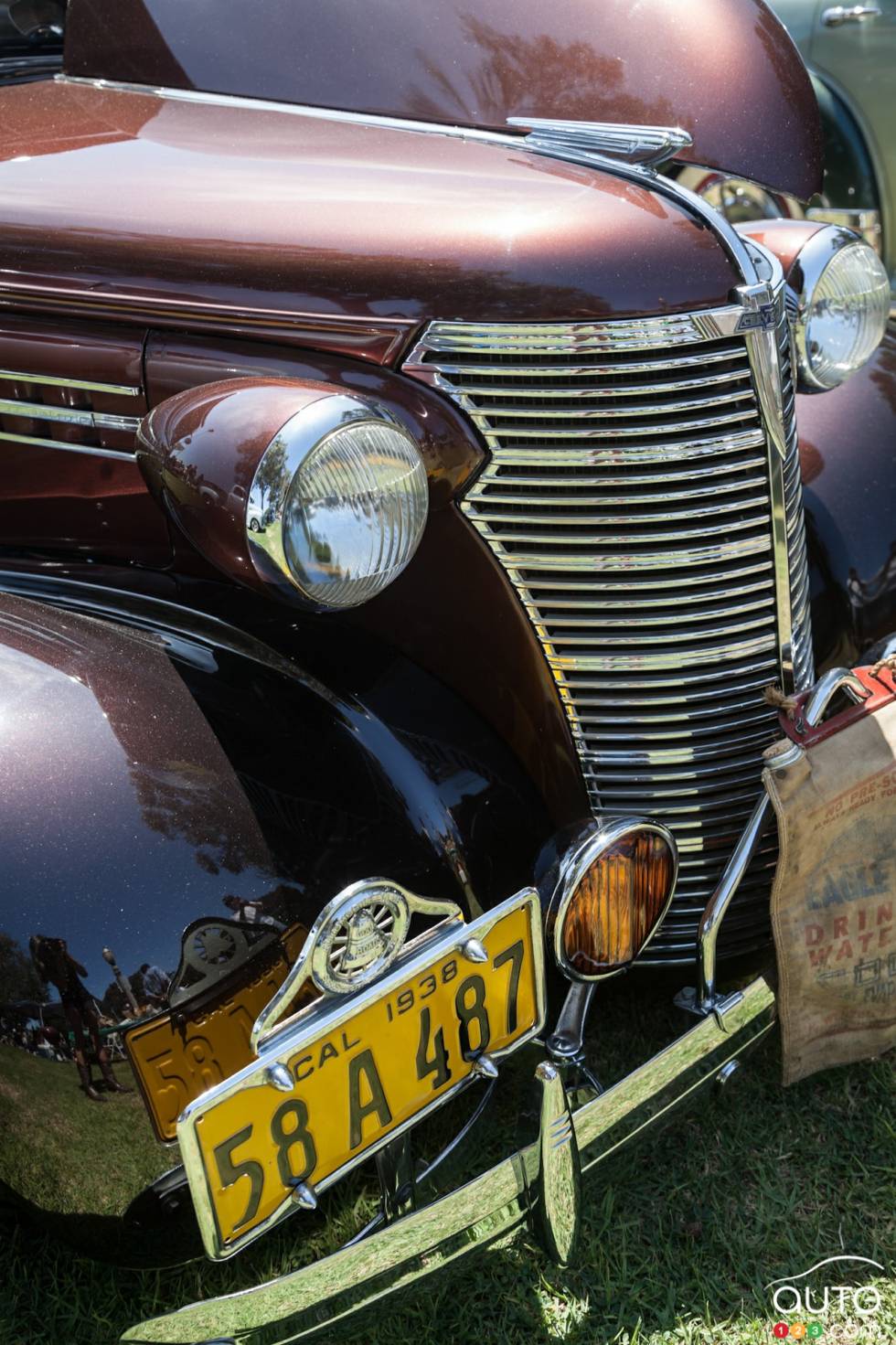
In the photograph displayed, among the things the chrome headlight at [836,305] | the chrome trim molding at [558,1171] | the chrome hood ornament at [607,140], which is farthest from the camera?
the chrome headlight at [836,305]

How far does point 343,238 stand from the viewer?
176cm

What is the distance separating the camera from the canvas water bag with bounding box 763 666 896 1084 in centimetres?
184

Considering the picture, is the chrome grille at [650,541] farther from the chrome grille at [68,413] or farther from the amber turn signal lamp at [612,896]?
the chrome grille at [68,413]

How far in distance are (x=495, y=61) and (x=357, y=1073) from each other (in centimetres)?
161

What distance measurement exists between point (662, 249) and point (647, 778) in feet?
2.38

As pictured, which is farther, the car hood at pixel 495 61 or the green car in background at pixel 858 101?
the green car in background at pixel 858 101

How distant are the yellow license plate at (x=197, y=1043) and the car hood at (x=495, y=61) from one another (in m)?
1.37

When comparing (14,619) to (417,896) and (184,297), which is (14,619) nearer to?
(184,297)

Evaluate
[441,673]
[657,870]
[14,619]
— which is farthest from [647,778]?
[14,619]
